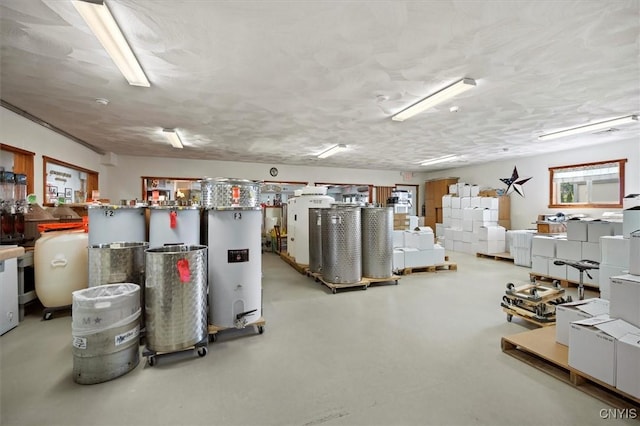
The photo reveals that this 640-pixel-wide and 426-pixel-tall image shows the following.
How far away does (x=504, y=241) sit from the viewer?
26.1 ft

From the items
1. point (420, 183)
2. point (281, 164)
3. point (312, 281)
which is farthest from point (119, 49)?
point (420, 183)

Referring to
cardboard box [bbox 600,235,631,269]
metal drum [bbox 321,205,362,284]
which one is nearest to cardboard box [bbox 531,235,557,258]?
cardboard box [bbox 600,235,631,269]

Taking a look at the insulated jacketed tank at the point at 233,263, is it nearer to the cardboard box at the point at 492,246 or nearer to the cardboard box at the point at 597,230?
the cardboard box at the point at 597,230

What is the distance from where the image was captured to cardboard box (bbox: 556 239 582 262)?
16.4 ft

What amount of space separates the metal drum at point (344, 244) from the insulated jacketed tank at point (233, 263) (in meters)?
1.87

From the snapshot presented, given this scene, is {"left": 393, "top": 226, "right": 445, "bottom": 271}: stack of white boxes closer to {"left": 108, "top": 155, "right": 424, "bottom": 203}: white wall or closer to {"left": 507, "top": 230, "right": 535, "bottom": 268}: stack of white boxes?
{"left": 507, "top": 230, "right": 535, "bottom": 268}: stack of white boxes

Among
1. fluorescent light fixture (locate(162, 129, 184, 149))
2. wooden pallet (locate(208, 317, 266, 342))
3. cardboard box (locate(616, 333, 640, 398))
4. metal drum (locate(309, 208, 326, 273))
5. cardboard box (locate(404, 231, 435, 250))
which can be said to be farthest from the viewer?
cardboard box (locate(404, 231, 435, 250))

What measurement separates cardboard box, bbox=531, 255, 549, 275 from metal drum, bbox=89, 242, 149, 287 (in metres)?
6.59

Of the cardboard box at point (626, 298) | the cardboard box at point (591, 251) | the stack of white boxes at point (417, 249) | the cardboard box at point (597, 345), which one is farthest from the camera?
the stack of white boxes at point (417, 249)

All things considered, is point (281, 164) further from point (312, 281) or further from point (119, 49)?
point (119, 49)

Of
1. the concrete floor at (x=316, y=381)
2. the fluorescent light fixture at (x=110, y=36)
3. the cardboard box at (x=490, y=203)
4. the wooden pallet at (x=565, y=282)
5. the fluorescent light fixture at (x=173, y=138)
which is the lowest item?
the concrete floor at (x=316, y=381)

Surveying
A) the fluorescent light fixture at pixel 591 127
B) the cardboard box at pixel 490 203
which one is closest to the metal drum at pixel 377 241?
the fluorescent light fixture at pixel 591 127

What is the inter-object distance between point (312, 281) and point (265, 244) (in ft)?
16.1

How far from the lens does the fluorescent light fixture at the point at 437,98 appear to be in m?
3.39
